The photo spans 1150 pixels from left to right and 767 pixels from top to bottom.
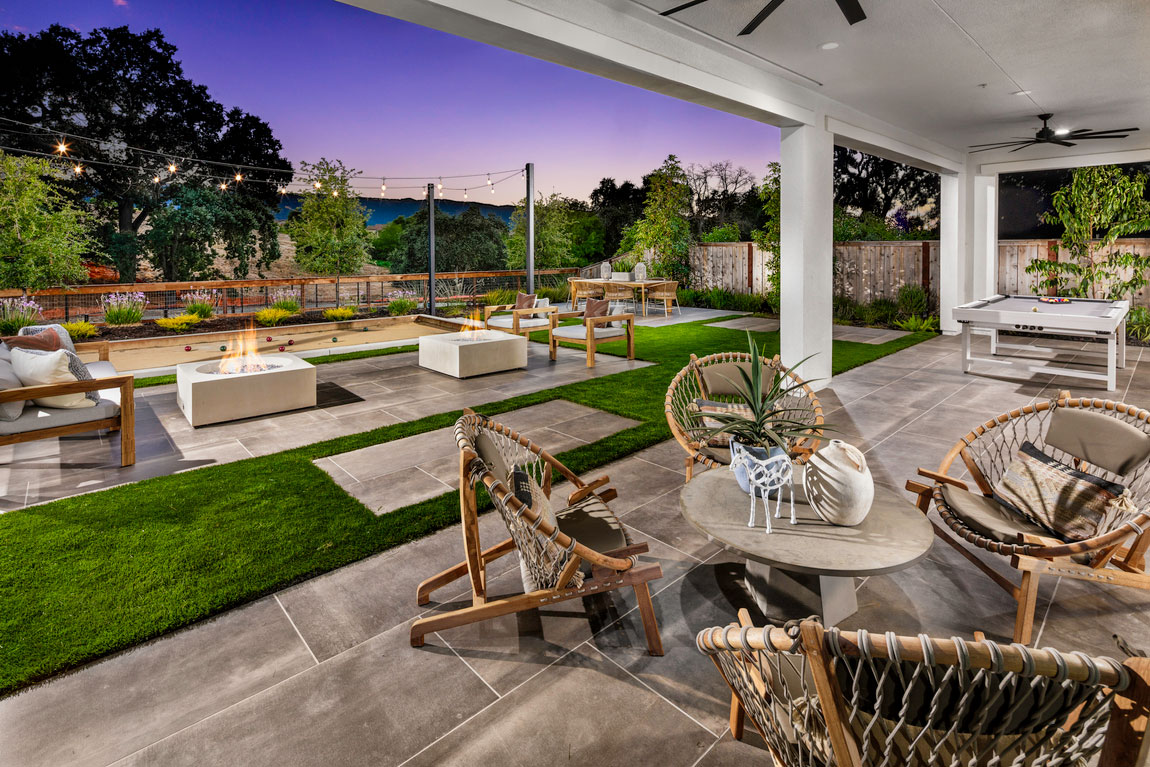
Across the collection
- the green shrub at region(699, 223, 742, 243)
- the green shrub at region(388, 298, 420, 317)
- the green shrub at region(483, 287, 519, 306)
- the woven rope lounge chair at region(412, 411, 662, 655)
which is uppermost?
the green shrub at region(699, 223, 742, 243)

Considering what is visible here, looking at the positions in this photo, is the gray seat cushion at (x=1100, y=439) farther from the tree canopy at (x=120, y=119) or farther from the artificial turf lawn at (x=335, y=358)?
the tree canopy at (x=120, y=119)

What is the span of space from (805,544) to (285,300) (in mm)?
10962

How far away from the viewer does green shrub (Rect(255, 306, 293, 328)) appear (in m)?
10.3

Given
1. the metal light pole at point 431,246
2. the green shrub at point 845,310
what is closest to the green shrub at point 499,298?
the metal light pole at point 431,246

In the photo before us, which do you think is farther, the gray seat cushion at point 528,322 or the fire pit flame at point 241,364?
the gray seat cushion at point 528,322

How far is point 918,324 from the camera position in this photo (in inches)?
414

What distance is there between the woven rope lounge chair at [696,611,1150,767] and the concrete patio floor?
0.65 meters

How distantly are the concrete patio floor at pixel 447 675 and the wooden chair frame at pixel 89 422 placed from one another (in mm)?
2370

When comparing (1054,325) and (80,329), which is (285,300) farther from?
(1054,325)

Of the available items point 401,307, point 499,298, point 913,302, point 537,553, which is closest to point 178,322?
point 401,307

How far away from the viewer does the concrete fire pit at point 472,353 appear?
6.89 metres

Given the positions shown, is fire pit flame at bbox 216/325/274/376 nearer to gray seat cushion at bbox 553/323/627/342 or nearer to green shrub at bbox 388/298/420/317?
gray seat cushion at bbox 553/323/627/342

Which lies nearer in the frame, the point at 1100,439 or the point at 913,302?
the point at 1100,439

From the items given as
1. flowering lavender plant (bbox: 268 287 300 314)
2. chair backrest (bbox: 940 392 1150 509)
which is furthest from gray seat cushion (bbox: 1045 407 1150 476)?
flowering lavender plant (bbox: 268 287 300 314)
